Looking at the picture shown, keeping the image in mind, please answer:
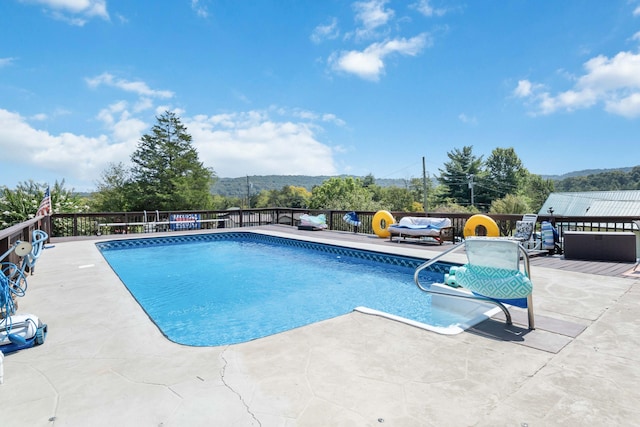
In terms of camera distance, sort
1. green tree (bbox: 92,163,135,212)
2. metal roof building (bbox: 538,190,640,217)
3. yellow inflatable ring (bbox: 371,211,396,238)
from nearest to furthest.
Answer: yellow inflatable ring (bbox: 371,211,396,238) → green tree (bbox: 92,163,135,212) → metal roof building (bbox: 538,190,640,217)

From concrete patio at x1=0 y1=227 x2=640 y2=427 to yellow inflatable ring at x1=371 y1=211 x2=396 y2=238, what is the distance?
18.8 ft

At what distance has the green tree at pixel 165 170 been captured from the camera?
83.9ft

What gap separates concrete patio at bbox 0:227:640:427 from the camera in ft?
5.23

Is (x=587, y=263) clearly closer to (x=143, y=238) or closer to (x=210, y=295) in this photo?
(x=210, y=295)

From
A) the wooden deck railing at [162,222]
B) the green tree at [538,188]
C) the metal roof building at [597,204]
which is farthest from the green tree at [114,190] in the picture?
the green tree at [538,188]

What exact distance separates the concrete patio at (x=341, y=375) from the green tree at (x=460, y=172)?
1599 inches

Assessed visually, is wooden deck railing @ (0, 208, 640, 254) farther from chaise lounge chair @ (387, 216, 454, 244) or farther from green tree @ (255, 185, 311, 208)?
green tree @ (255, 185, 311, 208)

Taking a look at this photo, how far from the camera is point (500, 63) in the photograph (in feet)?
49.8

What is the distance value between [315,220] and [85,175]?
25.7m

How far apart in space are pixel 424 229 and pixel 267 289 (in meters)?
4.12

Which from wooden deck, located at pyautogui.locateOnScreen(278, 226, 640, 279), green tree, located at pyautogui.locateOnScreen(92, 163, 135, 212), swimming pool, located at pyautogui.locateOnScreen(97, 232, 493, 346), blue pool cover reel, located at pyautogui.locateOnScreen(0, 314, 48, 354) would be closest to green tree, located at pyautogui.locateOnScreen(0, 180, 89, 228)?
swimming pool, located at pyautogui.locateOnScreen(97, 232, 493, 346)

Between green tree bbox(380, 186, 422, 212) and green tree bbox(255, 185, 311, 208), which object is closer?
green tree bbox(380, 186, 422, 212)

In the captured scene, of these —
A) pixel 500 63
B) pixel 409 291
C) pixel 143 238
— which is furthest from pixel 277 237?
pixel 500 63

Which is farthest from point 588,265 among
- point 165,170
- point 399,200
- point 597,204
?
point 399,200
